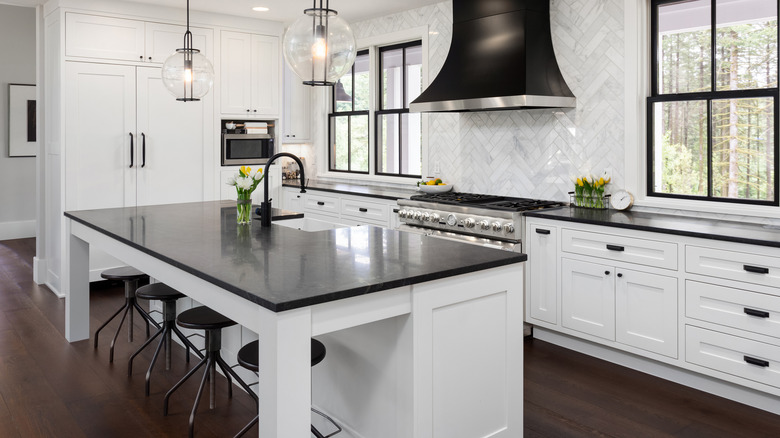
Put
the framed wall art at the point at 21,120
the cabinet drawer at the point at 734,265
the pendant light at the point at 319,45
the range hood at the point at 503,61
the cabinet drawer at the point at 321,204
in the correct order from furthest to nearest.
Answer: the framed wall art at the point at 21,120 < the cabinet drawer at the point at 321,204 < the range hood at the point at 503,61 < the cabinet drawer at the point at 734,265 < the pendant light at the point at 319,45

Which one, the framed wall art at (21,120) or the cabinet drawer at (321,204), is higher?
the framed wall art at (21,120)

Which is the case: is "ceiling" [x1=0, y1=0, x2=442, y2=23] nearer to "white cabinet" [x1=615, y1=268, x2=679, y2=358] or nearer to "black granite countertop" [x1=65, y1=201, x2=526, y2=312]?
"black granite countertop" [x1=65, y1=201, x2=526, y2=312]

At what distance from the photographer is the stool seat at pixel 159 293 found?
3.50 metres

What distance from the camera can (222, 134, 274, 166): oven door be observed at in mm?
6426

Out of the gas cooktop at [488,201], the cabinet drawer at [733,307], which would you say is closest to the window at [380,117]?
the gas cooktop at [488,201]

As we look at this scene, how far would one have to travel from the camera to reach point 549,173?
4.76 meters

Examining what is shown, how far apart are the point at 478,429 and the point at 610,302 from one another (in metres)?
1.68

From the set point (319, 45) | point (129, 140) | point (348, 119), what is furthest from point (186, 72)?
point (348, 119)

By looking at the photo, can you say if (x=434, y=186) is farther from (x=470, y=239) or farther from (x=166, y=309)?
(x=166, y=309)

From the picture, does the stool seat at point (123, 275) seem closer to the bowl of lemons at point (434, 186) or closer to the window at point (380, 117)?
the bowl of lemons at point (434, 186)

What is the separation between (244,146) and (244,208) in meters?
3.12

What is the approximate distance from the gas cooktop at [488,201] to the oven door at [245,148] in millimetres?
2253

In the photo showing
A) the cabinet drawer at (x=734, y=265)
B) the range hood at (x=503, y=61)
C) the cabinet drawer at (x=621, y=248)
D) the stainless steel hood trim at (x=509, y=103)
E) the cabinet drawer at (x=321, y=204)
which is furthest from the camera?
the cabinet drawer at (x=321, y=204)

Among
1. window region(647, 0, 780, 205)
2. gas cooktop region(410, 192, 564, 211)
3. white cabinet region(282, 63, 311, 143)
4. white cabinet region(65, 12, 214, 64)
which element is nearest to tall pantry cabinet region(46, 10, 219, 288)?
white cabinet region(65, 12, 214, 64)
